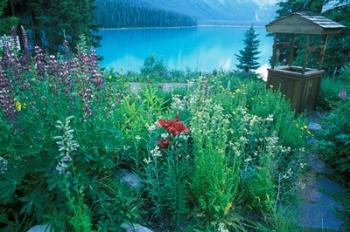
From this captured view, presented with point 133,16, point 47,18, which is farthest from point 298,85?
point 133,16

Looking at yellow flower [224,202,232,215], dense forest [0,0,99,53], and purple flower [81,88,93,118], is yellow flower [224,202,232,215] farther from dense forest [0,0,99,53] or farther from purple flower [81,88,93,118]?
dense forest [0,0,99,53]

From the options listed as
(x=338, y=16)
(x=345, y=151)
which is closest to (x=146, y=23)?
(x=338, y=16)

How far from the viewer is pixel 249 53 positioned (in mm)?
17875

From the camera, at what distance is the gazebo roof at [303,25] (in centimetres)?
569

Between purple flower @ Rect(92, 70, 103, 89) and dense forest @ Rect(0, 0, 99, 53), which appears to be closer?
purple flower @ Rect(92, 70, 103, 89)

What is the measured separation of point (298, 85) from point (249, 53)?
12.5 m

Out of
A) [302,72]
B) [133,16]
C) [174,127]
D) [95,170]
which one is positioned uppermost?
[174,127]

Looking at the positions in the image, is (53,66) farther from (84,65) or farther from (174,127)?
(174,127)

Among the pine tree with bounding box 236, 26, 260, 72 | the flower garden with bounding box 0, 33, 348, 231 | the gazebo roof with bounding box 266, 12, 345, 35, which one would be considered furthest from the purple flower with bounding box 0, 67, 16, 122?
the pine tree with bounding box 236, 26, 260, 72

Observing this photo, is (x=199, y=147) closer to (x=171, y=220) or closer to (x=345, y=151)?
(x=171, y=220)

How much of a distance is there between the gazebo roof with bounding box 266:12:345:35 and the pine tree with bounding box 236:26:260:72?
39.0 feet

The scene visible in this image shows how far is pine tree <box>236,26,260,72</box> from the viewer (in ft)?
58.3

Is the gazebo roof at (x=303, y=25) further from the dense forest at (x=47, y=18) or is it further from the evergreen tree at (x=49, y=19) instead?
the evergreen tree at (x=49, y=19)

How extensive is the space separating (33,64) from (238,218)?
2291mm
